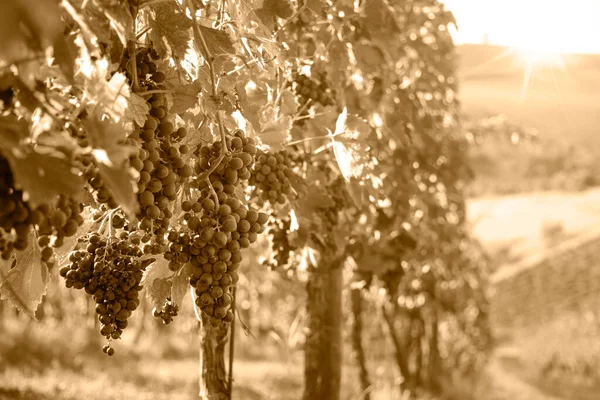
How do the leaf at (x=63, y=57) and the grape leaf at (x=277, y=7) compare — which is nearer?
the leaf at (x=63, y=57)

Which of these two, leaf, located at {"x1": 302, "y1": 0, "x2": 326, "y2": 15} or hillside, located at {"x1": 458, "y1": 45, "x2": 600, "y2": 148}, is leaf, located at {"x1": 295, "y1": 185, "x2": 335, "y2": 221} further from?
hillside, located at {"x1": 458, "y1": 45, "x2": 600, "y2": 148}

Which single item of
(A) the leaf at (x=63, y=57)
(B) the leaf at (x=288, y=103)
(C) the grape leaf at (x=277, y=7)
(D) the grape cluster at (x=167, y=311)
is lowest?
(D) the grape cluster at (x=167, y=311)

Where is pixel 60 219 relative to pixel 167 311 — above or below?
above

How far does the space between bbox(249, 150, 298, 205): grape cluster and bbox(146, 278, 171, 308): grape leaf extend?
0.49m

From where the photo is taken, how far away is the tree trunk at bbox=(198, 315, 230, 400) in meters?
2.45

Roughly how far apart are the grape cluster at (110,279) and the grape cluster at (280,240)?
0.90 m

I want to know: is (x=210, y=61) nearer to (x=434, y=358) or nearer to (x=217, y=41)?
(x=217, y=41)

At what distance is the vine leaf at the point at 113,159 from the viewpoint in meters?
0.93

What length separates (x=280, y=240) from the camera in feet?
8.04

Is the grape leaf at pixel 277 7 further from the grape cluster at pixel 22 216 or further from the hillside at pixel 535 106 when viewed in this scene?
the hillside at pixel 535 106

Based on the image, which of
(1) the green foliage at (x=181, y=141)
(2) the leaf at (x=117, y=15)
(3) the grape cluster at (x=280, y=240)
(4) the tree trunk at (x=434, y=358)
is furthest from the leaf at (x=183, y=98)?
(4) the tree trunk at (x=434, y=358)

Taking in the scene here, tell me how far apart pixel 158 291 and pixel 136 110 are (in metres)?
0.52

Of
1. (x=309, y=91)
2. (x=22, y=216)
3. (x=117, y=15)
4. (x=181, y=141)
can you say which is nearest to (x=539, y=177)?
(x=309, y=91)

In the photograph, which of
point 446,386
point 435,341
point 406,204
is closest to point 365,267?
point 406,204
